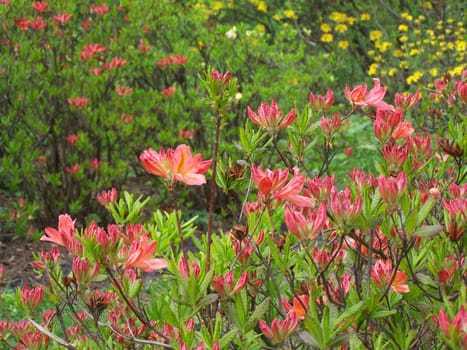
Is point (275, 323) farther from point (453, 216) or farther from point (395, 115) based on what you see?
point (395, 115)

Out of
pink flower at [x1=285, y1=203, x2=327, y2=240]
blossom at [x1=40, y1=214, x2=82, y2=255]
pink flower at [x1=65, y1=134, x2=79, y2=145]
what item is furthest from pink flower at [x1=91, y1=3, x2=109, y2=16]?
pink flower at [x1=285, y1=203, x2=327, y2=240]

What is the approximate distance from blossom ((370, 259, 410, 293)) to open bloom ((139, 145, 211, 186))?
41cm

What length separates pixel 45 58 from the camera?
532 cm

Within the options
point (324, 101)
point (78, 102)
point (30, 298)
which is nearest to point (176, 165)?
point (30, 298)

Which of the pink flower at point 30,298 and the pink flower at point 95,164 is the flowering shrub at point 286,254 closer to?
the pink flower at point 30,298

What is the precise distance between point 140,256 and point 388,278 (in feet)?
1.69

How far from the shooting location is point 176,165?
1410mm

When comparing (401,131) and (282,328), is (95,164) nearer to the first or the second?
(401,131)

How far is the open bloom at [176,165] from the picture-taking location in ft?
4.55

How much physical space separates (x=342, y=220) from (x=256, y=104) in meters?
4.82

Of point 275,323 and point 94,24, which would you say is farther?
point 94,24

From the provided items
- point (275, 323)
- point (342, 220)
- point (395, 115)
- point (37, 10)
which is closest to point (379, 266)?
point (342, 220)

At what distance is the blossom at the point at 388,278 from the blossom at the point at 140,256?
44cm

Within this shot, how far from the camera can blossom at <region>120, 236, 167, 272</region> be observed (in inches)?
54.1
